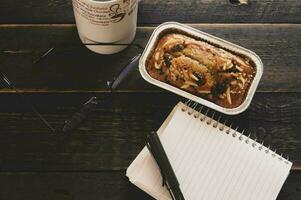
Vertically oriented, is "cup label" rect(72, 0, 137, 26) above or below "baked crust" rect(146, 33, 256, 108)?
above

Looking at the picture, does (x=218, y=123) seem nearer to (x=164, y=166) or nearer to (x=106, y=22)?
(x=164, y=166)

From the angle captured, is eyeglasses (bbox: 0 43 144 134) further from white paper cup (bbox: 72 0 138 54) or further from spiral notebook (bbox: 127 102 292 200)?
spiral notebook (bbox: 127 102 292 200)

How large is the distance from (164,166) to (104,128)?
0.15 meters

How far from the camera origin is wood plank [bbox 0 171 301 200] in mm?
839

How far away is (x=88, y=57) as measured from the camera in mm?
956

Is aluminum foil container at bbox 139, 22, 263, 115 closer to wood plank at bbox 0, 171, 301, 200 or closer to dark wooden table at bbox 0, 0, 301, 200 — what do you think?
dark wooden table at bbox 0, 0, 301, 200

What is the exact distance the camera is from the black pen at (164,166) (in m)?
0.80

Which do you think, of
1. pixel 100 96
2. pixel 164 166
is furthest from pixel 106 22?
pixel 164 166

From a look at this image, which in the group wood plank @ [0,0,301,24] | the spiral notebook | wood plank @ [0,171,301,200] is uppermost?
wood plank @ [0,0,301,24]

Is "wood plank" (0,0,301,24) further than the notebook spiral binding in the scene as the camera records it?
Yes

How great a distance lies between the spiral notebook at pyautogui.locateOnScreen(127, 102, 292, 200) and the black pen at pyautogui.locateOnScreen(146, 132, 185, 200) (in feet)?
0.05

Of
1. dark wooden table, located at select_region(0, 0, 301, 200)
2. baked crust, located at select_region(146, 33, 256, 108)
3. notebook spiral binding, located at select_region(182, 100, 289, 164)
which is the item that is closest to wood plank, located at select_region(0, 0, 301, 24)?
dark wooden table, located at select_region(0, 0, 301, 200)

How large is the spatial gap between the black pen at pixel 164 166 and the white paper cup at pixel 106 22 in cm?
21

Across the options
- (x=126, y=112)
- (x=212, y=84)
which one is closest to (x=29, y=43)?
(x=126, y=112)
